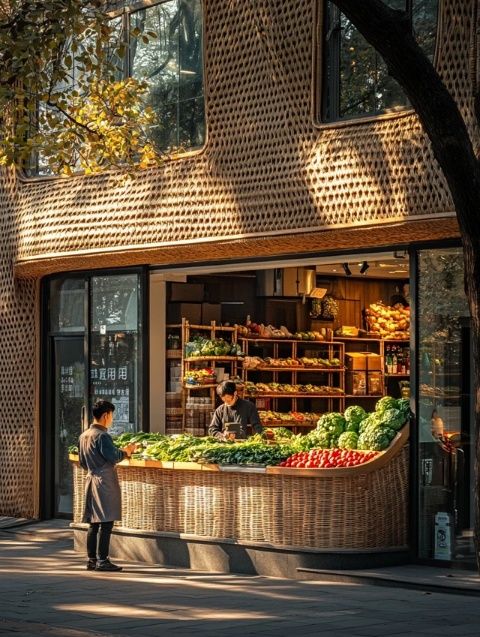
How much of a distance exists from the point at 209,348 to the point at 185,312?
61cm

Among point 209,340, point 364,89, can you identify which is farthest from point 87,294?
point 364,89

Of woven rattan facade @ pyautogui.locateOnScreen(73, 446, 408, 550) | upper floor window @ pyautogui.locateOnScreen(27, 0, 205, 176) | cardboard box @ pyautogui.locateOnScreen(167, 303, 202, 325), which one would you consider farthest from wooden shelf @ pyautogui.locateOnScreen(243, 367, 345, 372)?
woven rattan facade @ pyautogui.locateOnScreen(73, 446, 408, 550)

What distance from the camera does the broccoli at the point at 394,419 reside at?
1548 cm

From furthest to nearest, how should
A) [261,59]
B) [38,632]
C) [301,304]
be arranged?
[301,304] → [261,59] → [38,632]

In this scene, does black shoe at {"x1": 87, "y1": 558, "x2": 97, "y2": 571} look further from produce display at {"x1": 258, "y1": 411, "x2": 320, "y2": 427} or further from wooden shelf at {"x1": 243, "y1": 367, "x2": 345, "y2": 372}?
wooden shelf at {"x1": 243, "y1": 367, "x2": 345, "y2": 372}

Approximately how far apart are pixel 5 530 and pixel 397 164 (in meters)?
8.64

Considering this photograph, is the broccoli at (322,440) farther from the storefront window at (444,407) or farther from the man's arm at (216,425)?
the man's arm at (216,425)

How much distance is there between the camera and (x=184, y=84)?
18297 millimetres

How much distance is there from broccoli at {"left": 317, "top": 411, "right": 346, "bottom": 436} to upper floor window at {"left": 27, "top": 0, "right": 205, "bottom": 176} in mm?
3852

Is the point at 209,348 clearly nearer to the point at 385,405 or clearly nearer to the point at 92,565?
the point at 385,405

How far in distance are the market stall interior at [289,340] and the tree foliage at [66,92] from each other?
9.67 feet

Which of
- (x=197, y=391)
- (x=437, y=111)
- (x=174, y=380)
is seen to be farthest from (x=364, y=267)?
(x=437, y=111)

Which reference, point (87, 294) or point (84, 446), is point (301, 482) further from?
point (87, 294)

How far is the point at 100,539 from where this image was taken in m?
15.9
